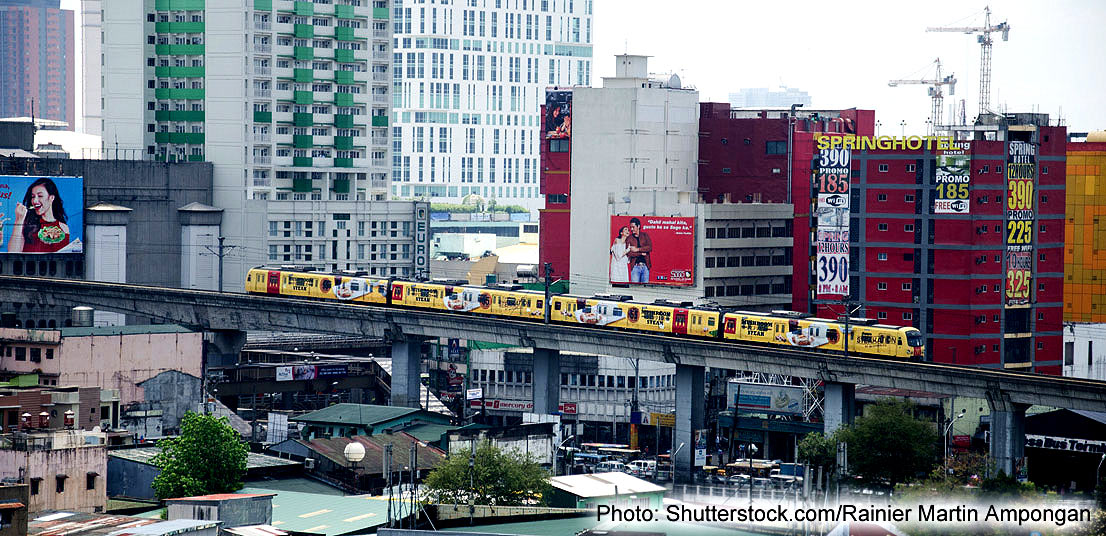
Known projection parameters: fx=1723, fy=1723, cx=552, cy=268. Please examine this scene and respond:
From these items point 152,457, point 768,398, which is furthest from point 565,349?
point 152,457

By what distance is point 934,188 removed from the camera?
13825 cm

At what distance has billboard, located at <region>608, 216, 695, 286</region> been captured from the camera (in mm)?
148750

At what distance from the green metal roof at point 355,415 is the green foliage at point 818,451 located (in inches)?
930

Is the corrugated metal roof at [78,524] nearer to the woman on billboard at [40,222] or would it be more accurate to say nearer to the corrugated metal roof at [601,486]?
the corrugated metal roof at [601,486]

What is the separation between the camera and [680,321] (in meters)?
112

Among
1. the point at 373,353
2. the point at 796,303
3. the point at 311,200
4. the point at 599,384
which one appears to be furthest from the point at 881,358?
the point at 311,200

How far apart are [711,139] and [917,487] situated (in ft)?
319

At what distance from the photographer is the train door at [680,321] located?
111688 mm

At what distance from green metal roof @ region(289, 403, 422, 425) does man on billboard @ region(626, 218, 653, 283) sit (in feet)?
151

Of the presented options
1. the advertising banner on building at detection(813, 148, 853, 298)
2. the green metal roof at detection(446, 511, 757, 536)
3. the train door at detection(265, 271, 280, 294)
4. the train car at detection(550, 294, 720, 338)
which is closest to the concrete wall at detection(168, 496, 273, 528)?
the green metal roof at detection(446, 511, 757, 536)

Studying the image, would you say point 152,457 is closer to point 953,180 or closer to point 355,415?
point 355,415

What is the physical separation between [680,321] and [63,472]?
5008 centimetres

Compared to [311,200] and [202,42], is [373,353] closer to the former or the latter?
[311,200]

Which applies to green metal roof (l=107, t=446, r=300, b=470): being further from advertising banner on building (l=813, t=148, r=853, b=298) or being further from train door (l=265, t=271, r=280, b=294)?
advertising banner on building (l=813, t=148, r=853, b=298)
